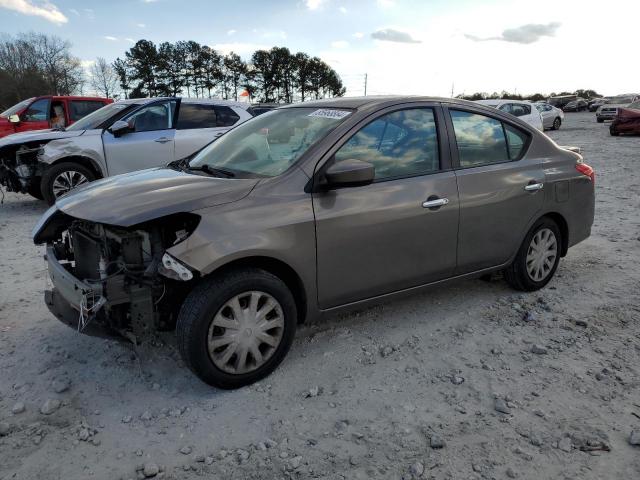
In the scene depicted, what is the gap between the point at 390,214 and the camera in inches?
132

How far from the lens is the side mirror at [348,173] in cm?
298

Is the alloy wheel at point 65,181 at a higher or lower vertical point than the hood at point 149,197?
lower

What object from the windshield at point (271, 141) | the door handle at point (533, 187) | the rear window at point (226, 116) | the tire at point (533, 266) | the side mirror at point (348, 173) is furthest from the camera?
the rear window at point (226, 116)

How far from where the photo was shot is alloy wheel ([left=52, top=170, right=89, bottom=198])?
299 inches

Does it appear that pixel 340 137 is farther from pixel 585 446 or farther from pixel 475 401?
pixel 585 446

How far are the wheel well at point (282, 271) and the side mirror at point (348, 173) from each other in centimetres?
58

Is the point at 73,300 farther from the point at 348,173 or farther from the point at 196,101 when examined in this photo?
the point at 196,101

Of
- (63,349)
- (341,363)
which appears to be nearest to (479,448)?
(341,363)

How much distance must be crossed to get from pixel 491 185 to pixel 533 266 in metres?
0.99

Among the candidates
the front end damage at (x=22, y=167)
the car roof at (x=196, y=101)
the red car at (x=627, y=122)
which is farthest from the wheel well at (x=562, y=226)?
the red car at (x=627, y=122)

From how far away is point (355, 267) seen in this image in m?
3.29

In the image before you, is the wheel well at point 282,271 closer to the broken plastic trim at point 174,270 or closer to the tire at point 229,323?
the tire at point 229,323

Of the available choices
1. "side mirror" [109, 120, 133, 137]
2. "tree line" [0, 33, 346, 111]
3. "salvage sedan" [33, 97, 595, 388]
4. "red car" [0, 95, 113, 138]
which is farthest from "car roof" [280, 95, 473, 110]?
"tree line" [0, 33, 346, 111]

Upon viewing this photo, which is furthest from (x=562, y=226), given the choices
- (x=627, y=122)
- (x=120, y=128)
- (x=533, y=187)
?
(x=627, y=122)
